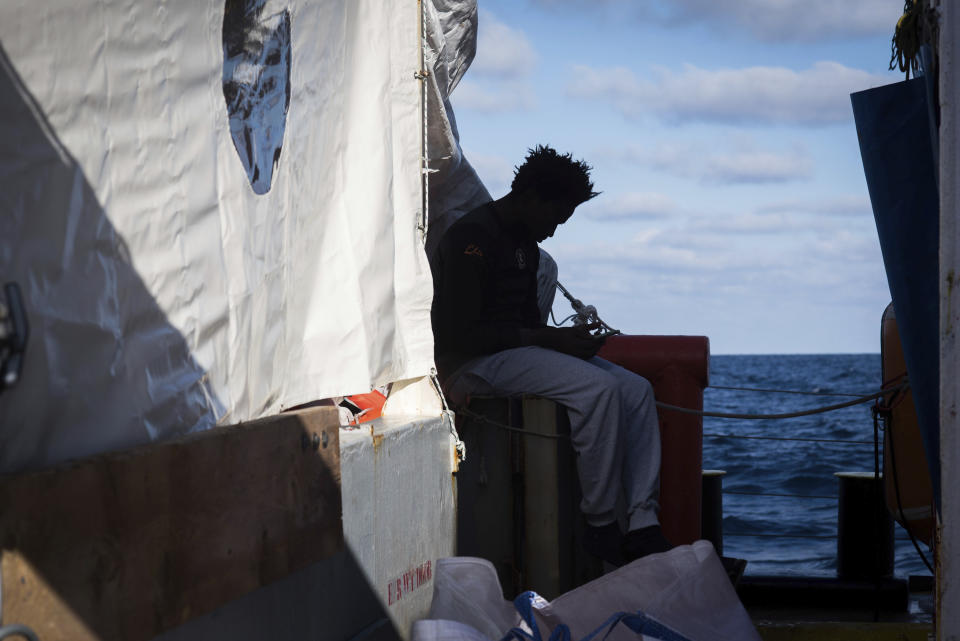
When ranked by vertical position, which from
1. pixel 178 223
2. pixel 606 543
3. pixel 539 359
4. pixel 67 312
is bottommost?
pixel 606 543

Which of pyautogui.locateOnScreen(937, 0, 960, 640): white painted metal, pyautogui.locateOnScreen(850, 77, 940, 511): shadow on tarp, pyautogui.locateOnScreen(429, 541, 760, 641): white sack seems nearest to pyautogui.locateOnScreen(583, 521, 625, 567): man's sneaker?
pyautogui.locateOnScreen(429, 541, 760, 641): white sack

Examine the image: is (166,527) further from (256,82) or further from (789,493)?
(789,493)

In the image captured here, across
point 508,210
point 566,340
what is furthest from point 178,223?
point 508,210

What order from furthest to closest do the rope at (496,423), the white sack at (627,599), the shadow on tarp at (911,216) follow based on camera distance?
the rope at (496,423) → the shadow on tarp at (911,216) → the white sack at (627,599)

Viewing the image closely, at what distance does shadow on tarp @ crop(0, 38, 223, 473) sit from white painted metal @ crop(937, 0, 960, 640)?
1.43 meters

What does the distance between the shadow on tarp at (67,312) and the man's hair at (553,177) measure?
2481 mm

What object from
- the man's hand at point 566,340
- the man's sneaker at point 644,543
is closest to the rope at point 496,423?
the man's hand at point 566,340

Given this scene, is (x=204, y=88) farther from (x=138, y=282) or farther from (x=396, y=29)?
(x=396, y=29)

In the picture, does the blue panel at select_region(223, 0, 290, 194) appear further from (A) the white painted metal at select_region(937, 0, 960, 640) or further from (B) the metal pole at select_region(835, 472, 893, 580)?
(B) the metal pole at select_region(835, 472, 893, 580)

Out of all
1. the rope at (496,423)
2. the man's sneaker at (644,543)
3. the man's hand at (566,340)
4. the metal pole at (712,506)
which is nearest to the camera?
the man's sneaker at (644,543)

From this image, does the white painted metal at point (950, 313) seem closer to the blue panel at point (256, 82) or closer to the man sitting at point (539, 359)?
the blue panel at point (256, 82)

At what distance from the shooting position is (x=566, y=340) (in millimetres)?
3736

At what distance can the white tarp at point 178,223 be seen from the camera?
1.35 m

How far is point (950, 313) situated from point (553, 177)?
7.68 feet
